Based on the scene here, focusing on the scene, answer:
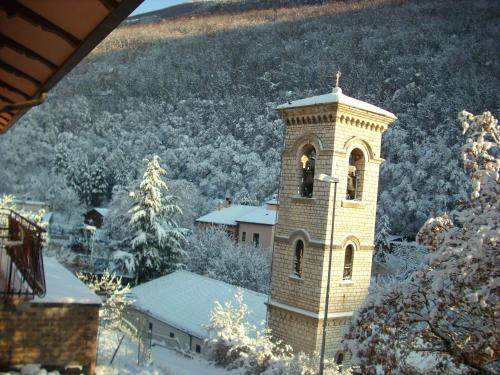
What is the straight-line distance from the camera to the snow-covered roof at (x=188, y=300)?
818 inches

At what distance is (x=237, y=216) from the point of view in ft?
151

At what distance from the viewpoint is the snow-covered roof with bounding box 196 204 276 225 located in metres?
43.3

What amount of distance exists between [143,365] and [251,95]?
256 ft

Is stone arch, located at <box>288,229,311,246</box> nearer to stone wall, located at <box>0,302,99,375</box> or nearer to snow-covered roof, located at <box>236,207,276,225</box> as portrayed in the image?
stone wall, located at <box>0,302,99,375</box>

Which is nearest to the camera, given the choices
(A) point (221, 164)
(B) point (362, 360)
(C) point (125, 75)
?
(B) point (362, 360)

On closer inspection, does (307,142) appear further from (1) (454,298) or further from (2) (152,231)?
(2) (152,231)

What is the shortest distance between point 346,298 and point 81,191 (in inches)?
1933

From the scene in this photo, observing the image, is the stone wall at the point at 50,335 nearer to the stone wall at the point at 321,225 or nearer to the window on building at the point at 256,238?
the stone wall at the point at 321,225

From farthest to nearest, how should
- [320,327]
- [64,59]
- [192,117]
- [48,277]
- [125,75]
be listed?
[125,75]
[192,117]
[320,327]
[48,277]
[64,59]

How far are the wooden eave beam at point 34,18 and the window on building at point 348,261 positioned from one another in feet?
49.2

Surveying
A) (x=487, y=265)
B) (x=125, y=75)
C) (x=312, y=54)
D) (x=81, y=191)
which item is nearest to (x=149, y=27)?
(x=125, y=75)

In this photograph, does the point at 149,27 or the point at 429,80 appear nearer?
the point at 429,80

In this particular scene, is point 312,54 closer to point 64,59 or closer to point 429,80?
point 429,80

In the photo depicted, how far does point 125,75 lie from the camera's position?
10388 centimetres
